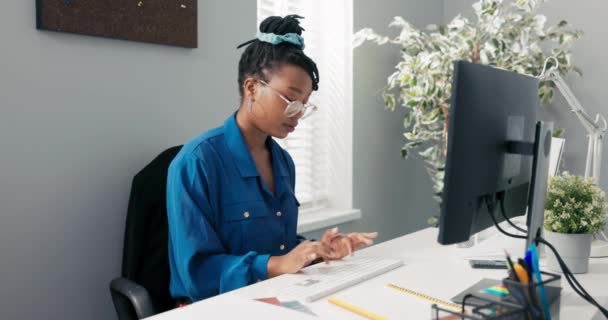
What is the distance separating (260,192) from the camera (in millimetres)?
1595

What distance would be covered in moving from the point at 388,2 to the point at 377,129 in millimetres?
674

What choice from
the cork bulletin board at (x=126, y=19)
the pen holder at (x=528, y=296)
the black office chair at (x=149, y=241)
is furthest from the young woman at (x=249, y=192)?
the pen holder at (x=528, y=296)

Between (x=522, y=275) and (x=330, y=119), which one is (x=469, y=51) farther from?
(x=522, y=275)

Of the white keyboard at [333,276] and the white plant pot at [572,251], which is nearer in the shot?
the white keyboard at [333,276]

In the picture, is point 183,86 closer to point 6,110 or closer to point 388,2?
point 6,110

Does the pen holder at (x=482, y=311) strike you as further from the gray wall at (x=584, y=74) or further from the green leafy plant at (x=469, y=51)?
the gray wall at (x=584, y=74)

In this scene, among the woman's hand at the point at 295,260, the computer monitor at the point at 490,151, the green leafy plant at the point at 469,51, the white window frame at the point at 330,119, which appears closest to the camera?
the computer monitor at the point at 490,151

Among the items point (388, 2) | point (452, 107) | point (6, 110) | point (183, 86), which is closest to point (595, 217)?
point (452, 107)

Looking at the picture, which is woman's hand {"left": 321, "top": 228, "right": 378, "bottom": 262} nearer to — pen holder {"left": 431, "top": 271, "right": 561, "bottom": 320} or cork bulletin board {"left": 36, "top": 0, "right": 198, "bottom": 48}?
pen holder {"left": 431, "top": 271, "right": 561, "bottom": 320}

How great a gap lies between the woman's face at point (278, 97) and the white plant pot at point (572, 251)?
722 mm

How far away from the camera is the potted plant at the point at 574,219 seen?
1.39 meters

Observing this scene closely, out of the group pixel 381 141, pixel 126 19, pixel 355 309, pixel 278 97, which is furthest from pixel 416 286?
pixel 381 141

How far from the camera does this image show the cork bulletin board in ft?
5.35

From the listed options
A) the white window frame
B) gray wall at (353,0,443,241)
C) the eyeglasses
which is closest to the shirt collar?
the eyeglasses
